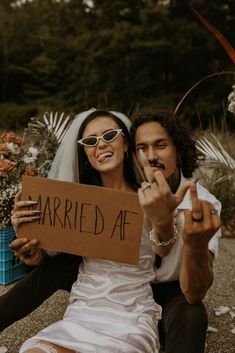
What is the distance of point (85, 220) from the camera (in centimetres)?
175

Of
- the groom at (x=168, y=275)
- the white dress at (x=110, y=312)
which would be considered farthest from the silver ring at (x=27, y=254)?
the white dress at (x=110, y=312)

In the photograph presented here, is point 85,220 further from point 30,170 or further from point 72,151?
point 30,170

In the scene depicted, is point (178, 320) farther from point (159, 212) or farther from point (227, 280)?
point (227, 280)

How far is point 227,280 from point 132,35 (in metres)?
12.1

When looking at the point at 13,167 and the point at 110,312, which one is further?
the point at 13,167

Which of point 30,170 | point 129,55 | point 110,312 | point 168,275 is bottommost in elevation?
point 110,312

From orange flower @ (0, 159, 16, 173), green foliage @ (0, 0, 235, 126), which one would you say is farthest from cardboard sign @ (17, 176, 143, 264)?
green foliage @ (0, 0, 235, 126)

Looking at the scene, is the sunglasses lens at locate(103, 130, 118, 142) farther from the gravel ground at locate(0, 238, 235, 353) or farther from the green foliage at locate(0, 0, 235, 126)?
the green foliage at locate(0, 0, 235, 126)

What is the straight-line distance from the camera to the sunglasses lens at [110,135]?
6.17 feet

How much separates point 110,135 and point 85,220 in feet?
1.27

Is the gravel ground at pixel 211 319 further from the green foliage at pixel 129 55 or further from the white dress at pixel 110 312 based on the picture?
the green foliage at pixel 129 55

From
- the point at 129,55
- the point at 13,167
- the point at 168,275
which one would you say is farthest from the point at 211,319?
the point at 129,55

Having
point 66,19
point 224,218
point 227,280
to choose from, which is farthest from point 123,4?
point 227,280

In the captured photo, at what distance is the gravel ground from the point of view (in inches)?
94.2
